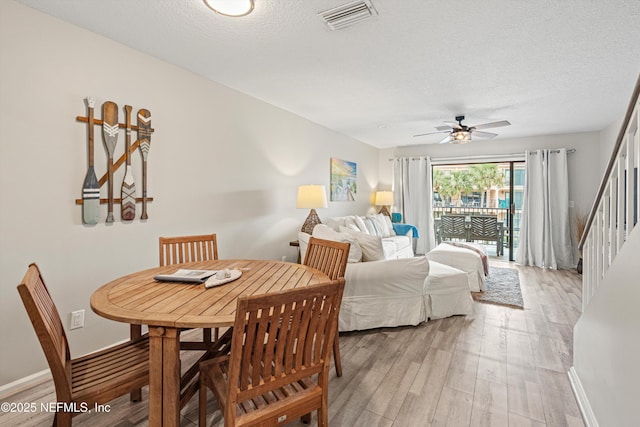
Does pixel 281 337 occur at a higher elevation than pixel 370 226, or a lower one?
lower

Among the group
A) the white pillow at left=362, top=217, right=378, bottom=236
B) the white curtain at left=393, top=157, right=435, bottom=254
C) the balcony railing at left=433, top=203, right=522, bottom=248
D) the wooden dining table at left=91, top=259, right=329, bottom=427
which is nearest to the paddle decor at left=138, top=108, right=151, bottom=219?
the wooden dining table at left=91, top=259, right=329, bottom=427

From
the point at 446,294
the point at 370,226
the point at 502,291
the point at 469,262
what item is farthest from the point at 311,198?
the point at 502,291

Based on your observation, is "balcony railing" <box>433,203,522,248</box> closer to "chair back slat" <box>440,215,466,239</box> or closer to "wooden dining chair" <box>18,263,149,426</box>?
"chair back slat" <box>440,215,466,239</box>

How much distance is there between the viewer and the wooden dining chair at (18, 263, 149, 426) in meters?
1.09

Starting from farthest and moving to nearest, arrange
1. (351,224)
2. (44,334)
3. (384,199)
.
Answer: (384,199) < (351,224) < (44,334)

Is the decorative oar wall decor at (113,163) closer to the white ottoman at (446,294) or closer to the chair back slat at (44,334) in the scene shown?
the chair back slat at (44,334)

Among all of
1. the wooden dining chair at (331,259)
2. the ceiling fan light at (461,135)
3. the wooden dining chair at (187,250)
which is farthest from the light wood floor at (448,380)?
the ceiling fan light at (461,135)

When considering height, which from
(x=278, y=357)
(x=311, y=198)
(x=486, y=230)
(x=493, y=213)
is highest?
(x=311, y=198)

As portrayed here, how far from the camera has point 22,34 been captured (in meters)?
1.90

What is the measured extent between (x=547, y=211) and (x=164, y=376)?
6.13 metres

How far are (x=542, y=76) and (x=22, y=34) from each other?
4.02 metres

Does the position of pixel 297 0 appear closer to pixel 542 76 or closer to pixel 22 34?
pixel 22 34

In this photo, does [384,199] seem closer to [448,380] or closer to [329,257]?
[329,257]

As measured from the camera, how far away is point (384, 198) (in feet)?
21.2
